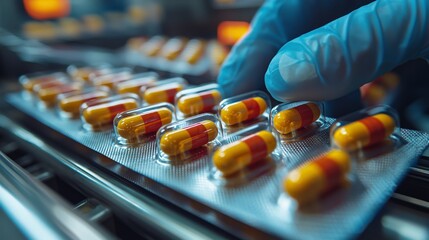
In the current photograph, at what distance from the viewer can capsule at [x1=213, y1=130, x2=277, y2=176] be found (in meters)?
0.63

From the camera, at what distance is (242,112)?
885mm

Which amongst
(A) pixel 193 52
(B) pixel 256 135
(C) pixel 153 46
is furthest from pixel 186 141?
(C) pixel 153 46

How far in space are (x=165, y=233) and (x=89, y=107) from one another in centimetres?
54

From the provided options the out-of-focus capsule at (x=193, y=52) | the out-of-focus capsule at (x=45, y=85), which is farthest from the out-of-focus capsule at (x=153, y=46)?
the out-of-focus capsule at (x=45, y=85)

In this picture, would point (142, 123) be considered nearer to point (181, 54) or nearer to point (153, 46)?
point (181, 54)

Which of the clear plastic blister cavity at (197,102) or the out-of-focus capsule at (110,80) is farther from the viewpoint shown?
the out-of-focus capsule at (110,80)

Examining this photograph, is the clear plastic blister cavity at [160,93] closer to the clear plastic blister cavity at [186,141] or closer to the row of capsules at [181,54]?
the clear plastic blister cavity at [186,141]

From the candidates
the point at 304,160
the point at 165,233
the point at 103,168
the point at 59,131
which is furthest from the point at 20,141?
the point at 304,160

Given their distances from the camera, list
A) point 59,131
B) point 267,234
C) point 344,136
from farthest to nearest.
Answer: point 59,131, point 344,136, point 267,234

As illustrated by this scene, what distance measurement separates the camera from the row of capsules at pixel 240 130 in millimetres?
565

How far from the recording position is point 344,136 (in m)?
0.65

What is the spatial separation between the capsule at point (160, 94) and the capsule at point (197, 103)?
11cm

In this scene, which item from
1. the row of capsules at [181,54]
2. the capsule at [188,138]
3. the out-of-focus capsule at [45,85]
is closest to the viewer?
the capsule at [188,138]

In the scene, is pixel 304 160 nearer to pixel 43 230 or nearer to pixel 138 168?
pixel 138 168
